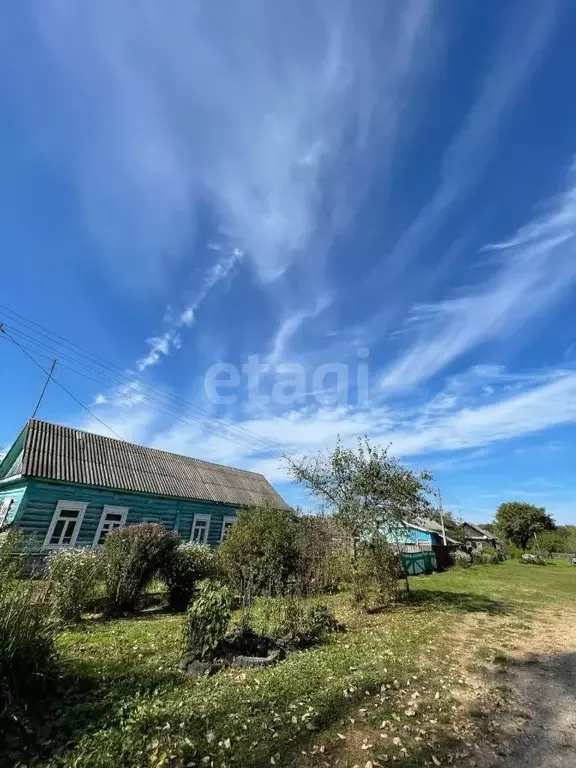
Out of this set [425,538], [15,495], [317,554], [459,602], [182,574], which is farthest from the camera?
[425,538]

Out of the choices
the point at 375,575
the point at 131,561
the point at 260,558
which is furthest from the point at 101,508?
the point at 375,575

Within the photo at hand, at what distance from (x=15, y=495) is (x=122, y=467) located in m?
5.07

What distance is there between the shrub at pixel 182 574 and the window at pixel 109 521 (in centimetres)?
789

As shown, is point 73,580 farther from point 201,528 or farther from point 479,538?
point 479,538

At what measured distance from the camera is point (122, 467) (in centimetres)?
2081

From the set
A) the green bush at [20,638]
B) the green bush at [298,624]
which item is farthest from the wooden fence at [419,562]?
the green bush at [20,638]

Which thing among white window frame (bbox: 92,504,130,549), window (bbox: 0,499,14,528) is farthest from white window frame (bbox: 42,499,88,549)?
window (bbox: 0,499,14,528)

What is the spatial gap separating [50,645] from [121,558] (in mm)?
4957

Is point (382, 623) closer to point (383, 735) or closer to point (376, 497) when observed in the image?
point (376, 497)

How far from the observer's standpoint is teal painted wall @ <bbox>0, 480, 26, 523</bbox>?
15804 mm

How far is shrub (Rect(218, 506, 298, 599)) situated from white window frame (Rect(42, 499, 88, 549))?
857 centimetres

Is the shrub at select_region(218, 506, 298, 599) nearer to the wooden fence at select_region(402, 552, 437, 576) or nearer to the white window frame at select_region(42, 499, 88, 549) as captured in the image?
the white window frame at select_region(42, 499, 88, 549)

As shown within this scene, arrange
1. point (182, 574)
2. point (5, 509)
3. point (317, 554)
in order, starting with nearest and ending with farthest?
point (182, 574) → point (317, 554) → point (5, 509)

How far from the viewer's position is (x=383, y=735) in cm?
424
